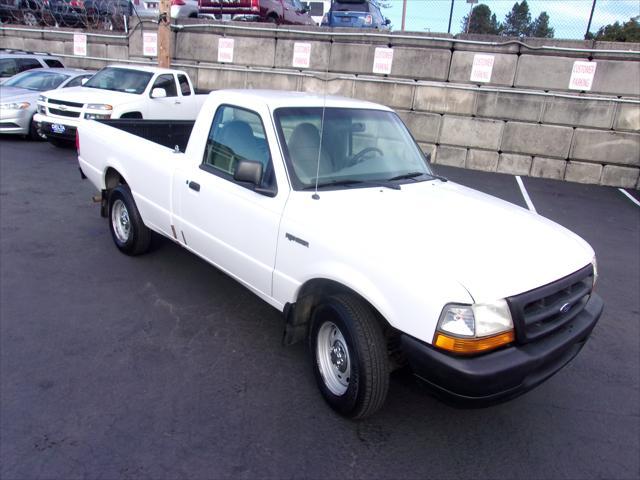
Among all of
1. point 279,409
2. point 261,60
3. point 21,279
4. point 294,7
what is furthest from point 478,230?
point 294,7

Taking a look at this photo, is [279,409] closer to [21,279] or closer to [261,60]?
[21,279]

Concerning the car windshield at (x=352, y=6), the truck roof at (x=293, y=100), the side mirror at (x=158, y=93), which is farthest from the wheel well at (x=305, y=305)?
the car windshield at (x=352, y=6)

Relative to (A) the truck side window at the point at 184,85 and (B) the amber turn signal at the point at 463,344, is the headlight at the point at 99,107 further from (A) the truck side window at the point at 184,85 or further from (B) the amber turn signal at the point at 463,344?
(B) the amber turn signal at the point at 463,344

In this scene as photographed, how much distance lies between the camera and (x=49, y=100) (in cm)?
1025

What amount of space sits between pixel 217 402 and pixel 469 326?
64.8 inches

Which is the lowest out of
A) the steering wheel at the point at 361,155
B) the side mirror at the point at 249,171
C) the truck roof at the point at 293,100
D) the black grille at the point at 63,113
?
the black grille at the point at 63,113

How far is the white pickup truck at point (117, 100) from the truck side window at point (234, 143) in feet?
21.6

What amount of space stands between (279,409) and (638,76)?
10910 mm

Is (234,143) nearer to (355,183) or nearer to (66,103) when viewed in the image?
(355,183)

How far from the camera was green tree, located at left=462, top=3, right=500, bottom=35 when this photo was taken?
1190 cm

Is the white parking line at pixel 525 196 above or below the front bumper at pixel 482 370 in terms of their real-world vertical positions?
below

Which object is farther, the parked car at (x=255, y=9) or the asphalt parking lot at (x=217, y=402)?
the parked car at (x=255, y=9)

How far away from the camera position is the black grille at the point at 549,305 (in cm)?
252

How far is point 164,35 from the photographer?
43.7ft
